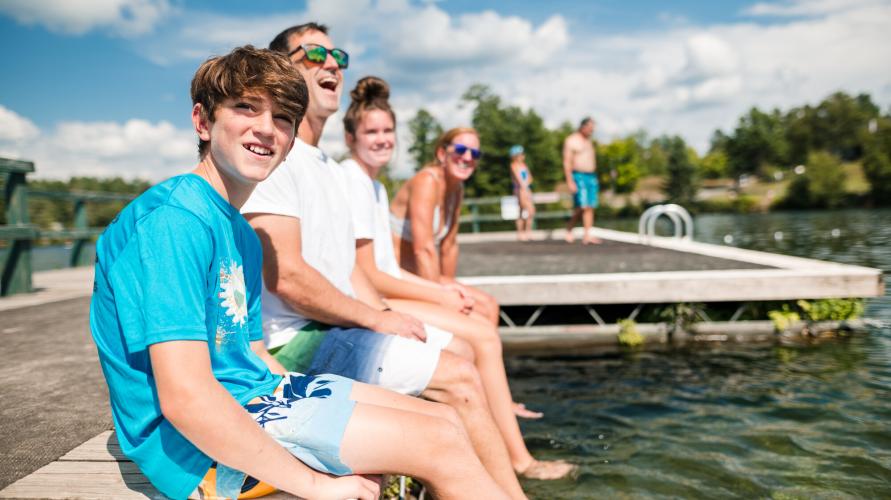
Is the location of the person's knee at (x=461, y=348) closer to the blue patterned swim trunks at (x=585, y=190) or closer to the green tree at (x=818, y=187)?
the blue patterned swim trunks at (x=585, y=190)

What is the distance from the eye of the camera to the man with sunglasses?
224cm

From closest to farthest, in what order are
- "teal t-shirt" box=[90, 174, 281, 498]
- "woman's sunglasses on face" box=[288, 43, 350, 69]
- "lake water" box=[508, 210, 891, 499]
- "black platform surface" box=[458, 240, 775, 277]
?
"teal t-shirt" box=[90, 174, 281, 498], "woman's sunglasses on face" box=[288, 43, 350, 69], "lake water" box=[508, 210, 891, 499], "black platform surface" box=[458, 240, 775, 277]

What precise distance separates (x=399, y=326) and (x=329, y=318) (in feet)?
1.04

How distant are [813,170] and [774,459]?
71.9 meters

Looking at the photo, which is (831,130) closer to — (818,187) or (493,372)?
(818,187)

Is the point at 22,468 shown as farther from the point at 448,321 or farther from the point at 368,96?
the point at 368,96

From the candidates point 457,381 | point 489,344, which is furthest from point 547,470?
point 457,381

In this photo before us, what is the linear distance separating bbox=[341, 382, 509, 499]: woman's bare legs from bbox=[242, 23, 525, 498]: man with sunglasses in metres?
0.55

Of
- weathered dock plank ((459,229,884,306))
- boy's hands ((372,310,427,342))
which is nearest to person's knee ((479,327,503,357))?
boy's hands ((372,310,427,342))

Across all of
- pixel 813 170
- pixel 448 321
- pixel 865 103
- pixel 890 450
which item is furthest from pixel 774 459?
pixel 865 103

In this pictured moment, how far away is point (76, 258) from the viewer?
9727 millimetres

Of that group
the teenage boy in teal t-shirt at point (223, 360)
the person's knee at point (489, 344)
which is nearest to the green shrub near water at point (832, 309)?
the person's knee at point (489, 344)

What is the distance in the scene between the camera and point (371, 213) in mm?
3176

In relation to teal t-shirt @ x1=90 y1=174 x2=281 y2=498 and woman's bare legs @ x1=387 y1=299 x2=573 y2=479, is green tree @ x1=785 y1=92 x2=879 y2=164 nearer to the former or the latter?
woman's bare legs @ x1=387 y1=299 x2=573 y2=479
